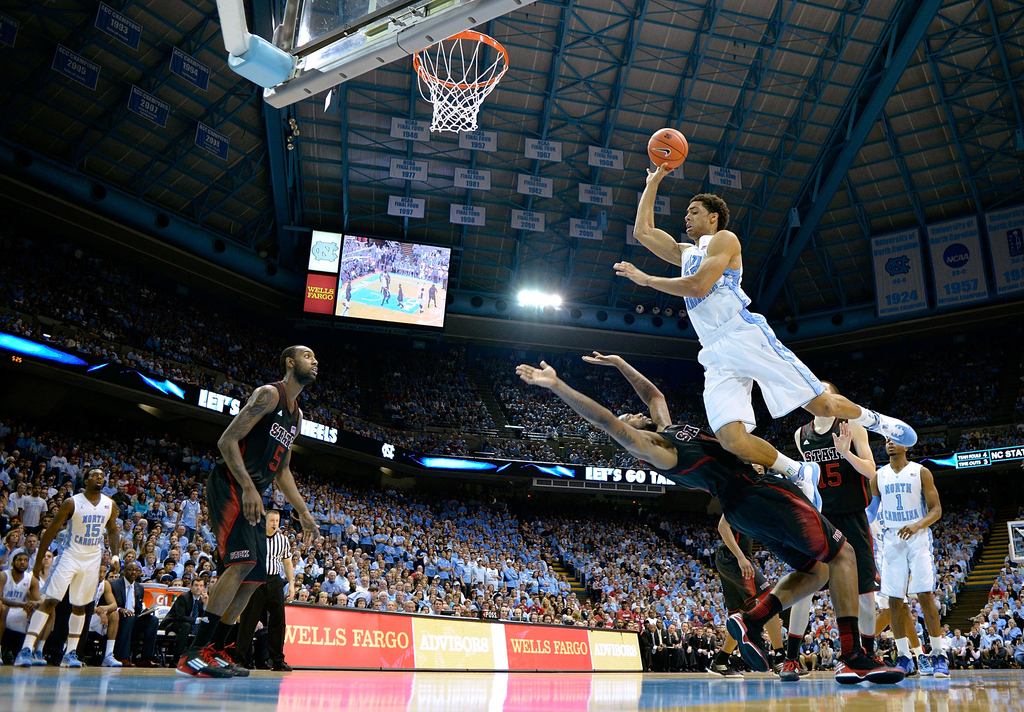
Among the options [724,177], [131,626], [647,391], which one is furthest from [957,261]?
[131,626]

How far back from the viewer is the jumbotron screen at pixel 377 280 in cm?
2631

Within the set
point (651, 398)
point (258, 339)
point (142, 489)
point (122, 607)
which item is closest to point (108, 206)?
point (258, 339)

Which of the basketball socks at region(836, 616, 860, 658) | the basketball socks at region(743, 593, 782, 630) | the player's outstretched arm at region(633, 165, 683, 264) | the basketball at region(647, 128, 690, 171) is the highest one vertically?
the basketball at region(647, 128, 690, 171)

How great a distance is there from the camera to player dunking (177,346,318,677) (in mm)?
5207

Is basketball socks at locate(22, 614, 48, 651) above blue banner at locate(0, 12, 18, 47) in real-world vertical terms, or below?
below

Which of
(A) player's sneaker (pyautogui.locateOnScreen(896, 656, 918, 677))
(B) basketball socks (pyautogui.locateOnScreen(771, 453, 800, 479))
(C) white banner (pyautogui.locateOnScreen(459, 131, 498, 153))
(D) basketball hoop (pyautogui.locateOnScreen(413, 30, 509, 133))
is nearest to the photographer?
(B) basketball socks (pyautogui.locateOnScreen(771, 453, 800, 479))

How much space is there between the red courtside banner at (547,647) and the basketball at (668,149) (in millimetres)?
9260

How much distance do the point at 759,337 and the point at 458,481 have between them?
25.5 m

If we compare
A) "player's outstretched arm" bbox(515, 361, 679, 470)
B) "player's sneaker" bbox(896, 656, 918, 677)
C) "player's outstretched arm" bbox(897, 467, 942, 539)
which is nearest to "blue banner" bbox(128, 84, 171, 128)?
"player's outstretched arm" bbox(515, 361, 679, 470)

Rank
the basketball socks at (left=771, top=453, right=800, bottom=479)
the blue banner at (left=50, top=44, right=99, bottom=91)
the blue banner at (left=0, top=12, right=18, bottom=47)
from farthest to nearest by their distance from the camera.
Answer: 1. the blue banner at (left=50, top=44, right=99, bottom=91)
2. the blue banner at (left=0, top=12, right=18, bottom=47)
3. the basketball socks at (left=771, top=453, right=800, bottom=479)

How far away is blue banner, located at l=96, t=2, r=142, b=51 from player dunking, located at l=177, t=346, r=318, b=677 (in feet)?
54.8

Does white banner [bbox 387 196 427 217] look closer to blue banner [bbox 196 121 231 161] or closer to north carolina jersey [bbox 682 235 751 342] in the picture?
blue banner [bbox 196 121 231 161]

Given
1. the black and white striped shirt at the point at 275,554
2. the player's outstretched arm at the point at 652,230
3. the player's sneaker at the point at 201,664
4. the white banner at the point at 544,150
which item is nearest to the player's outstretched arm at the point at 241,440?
the player's sneaker at the point at 201,664

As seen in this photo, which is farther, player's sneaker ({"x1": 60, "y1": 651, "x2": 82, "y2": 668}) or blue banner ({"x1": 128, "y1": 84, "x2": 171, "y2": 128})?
blue banner ({"x1": 128, "y1": 84, "x2": 171, "y2": 128})
